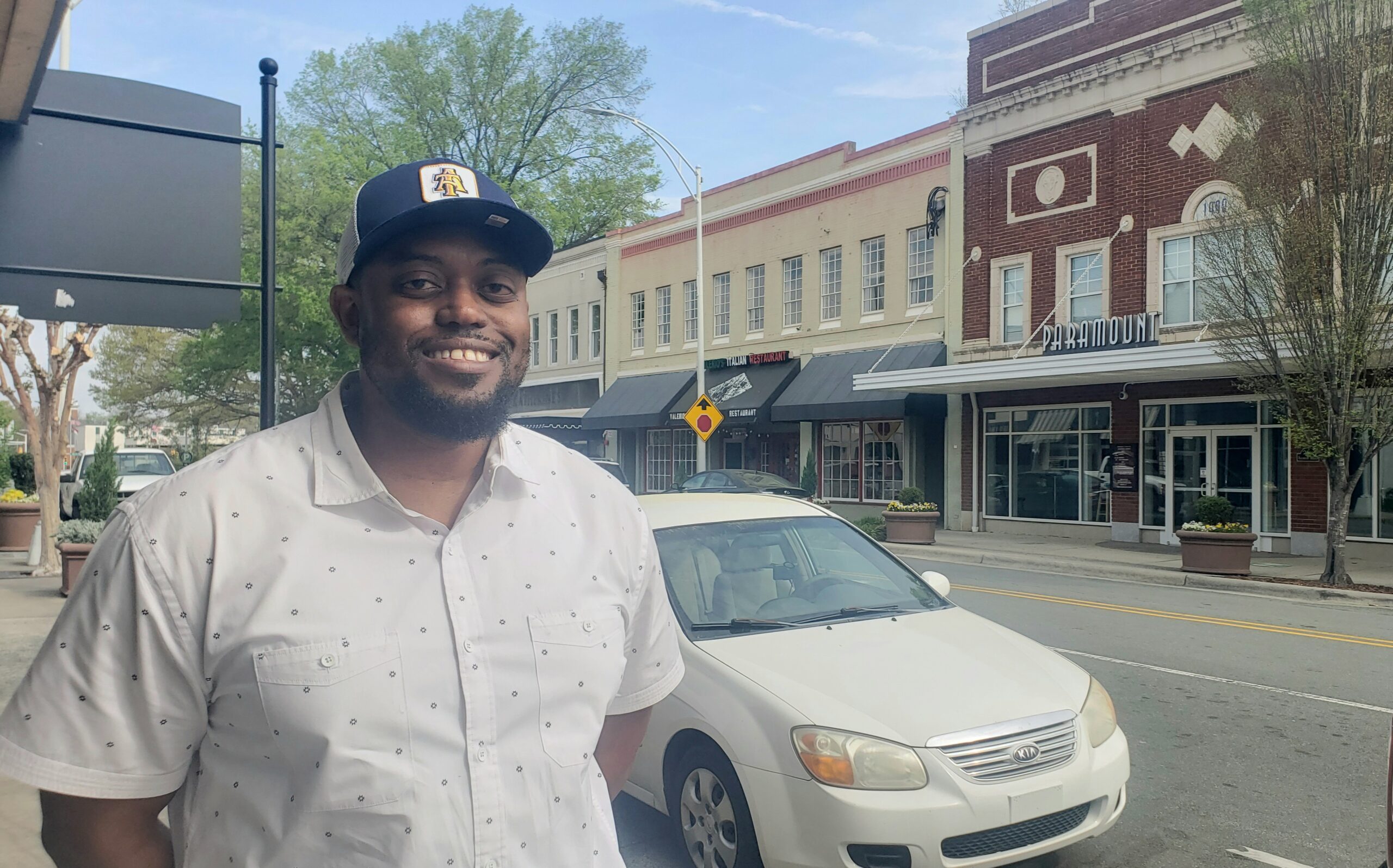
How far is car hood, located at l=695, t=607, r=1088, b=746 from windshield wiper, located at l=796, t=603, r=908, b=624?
9 cm

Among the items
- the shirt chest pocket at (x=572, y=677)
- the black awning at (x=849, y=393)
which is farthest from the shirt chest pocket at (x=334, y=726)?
the black awning at (x=849, y=393)

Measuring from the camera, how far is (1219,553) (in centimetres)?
1563

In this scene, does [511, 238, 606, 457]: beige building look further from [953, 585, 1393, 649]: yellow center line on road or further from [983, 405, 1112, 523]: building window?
[953, 585, 1393, 649]: yellow center line on road

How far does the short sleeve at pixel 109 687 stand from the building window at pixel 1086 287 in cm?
2168

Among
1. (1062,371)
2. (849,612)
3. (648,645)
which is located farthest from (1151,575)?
(648,645)

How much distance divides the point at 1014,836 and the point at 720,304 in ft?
91.9

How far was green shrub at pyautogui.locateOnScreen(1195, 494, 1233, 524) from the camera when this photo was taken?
16.8 metres

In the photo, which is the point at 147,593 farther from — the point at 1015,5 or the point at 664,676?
the point at 1015,5

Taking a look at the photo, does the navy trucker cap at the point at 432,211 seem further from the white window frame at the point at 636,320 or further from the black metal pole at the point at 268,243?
the white window frame at the point at 636,320

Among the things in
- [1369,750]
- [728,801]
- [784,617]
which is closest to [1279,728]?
[1369,750]

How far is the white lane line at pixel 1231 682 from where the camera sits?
7.46 m

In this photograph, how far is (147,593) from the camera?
1.51 metres

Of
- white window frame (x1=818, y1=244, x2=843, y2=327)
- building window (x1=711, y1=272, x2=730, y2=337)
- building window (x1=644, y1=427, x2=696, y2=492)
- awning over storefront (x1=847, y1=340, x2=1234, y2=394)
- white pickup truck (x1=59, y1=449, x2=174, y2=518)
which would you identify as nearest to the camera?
awning over storefront (x1=847, y1=340, x2=1234, y2=394)

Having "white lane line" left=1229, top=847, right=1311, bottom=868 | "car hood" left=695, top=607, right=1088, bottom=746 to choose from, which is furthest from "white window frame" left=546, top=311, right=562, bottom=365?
"white lane line" left=1229, top=847, right=1311, bottom=868
